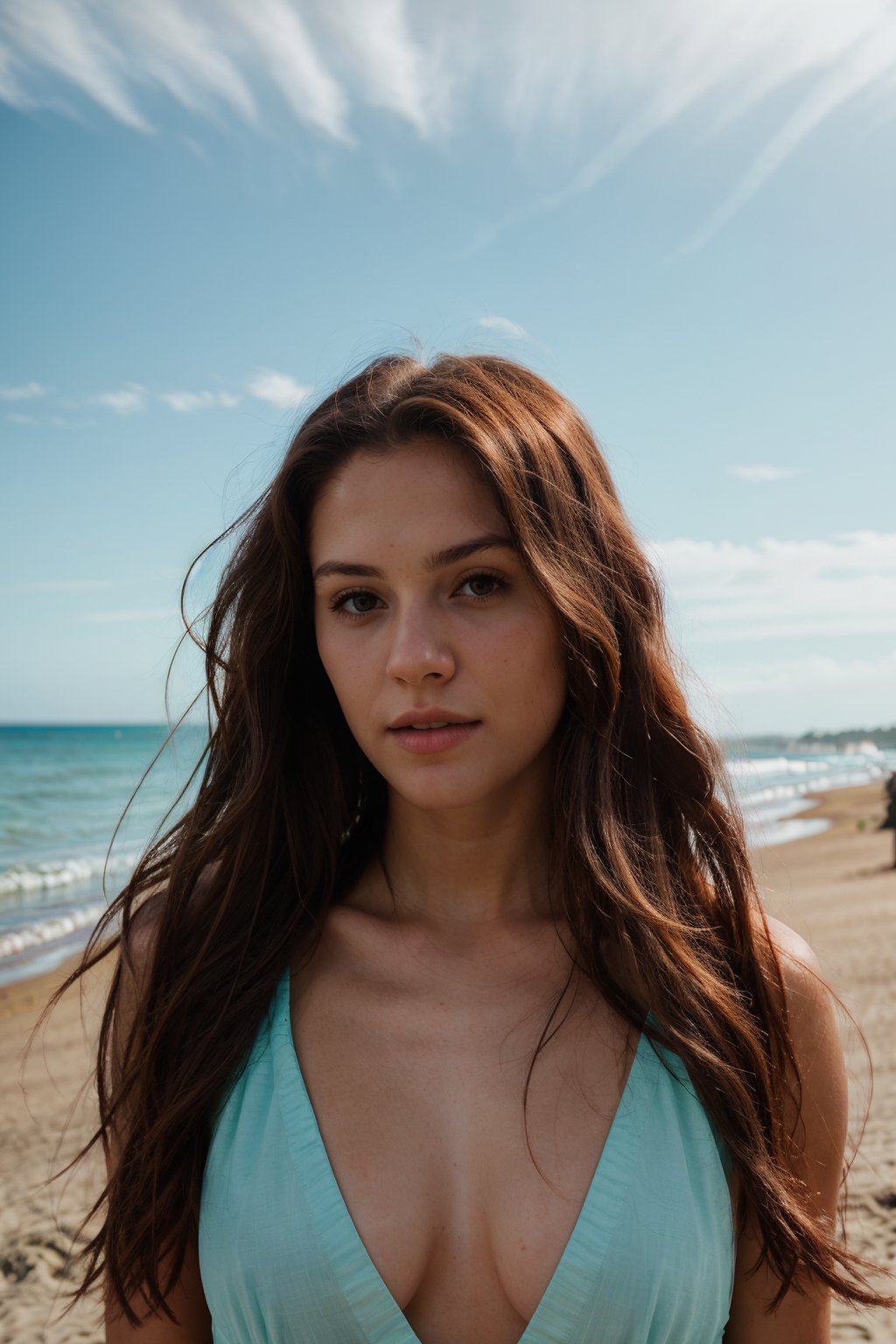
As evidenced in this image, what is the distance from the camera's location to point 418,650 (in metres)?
1.84

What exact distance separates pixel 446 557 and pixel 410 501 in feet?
0.45

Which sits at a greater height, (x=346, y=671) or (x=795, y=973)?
(x=346, y=671)

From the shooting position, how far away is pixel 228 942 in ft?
6.77

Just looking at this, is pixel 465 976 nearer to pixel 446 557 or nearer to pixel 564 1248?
pixel 564 1248

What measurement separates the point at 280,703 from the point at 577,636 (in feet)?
2.23

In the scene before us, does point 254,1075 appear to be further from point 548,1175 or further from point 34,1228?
point 34,1228

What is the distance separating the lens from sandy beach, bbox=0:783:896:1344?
4.16 metres

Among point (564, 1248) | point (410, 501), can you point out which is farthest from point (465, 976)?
point (410, 501)

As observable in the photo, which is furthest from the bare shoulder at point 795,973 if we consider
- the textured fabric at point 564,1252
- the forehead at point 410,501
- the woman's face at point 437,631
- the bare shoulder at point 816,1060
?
the forehead at point 410,501

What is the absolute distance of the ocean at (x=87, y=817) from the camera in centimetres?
394

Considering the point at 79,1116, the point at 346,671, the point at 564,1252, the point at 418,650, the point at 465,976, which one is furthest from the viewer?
the point at 79,1116

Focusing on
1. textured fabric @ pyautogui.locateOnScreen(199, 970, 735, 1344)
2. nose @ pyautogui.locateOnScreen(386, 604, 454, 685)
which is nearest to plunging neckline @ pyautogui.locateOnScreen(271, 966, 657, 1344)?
textured fabric @ pyautogui.locateOnScreen(199, 970, 735, 1344)

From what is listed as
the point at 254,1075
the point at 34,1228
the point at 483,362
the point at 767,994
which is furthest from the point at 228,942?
the point at 34,1228

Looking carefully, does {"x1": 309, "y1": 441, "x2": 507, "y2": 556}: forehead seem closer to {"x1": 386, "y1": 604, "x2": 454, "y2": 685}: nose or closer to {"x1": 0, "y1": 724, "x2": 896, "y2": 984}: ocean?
{"x1": 386, "y1": 604, "x2": 454, "y2": 685}: nose
